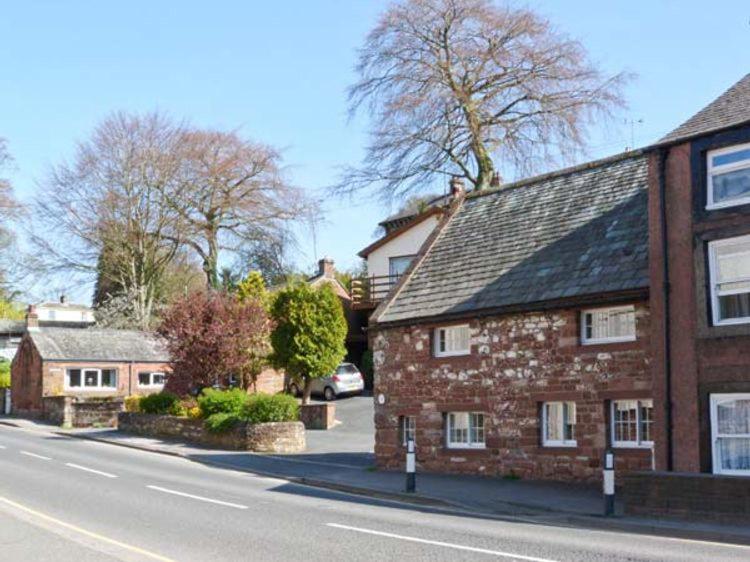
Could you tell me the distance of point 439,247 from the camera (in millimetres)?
26078

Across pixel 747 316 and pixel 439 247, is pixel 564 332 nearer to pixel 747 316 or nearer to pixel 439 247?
pixel 747 316

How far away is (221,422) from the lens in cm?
2997

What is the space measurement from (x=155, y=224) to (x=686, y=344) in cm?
4330

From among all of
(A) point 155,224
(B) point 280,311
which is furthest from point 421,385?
(A) point 155,224

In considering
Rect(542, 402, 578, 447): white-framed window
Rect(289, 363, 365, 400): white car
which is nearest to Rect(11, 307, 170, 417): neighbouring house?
Rect(289, 363, 365, 400): white car

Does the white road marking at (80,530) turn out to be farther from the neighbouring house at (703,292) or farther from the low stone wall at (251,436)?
the low stone wall at (251,436)

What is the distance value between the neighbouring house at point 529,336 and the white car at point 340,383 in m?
18.0

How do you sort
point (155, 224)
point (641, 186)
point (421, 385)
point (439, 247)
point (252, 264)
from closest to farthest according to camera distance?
point (641, 186), point (421, 385), point (439, 247), point (155, 224), point (252, 264)

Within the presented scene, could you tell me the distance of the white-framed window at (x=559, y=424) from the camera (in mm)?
19938

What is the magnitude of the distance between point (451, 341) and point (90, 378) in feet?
105

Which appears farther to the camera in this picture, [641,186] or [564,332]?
[641,186]

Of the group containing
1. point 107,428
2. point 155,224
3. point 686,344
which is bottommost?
point 107,428

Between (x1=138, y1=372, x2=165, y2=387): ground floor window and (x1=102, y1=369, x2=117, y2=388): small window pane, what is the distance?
151 cm

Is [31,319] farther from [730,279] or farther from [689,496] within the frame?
[689,496]
